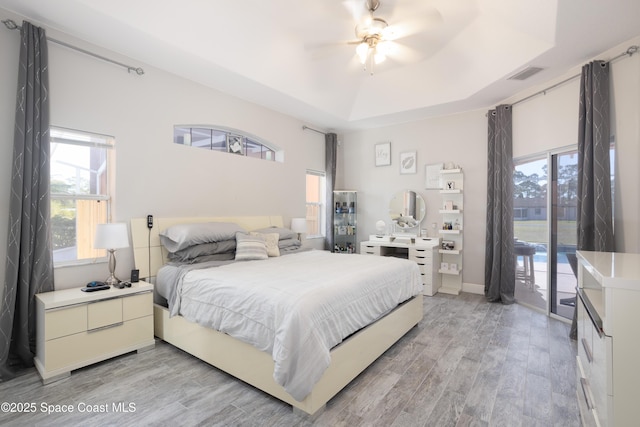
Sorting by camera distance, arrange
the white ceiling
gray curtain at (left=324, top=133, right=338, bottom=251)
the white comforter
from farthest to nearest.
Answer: gray curtain at (left=324, top=133, right=338, bottom=251) → the white ceiling → the white comforter

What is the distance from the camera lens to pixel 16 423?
1834mm

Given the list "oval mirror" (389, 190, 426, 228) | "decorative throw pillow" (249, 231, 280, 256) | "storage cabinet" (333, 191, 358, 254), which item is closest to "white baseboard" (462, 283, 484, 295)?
"oval mirror" (389, 190, 426, 228)

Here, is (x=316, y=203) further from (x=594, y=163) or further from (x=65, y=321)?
(x=65, y=321)

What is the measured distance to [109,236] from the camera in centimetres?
262

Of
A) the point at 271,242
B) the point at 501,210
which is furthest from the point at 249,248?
the point at 501,210

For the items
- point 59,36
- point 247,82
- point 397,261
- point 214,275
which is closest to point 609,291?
point 397,261

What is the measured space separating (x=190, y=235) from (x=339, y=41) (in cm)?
279

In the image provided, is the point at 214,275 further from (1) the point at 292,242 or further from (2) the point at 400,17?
(2) the point at 400,17

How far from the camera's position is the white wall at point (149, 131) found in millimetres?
2693

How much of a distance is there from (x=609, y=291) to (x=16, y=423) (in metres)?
3.20

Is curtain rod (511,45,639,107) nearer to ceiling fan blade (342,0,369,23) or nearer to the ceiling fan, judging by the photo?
the ceiling fan

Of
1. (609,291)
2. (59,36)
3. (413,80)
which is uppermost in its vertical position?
(413,80)

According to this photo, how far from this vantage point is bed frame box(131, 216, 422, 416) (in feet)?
6.57

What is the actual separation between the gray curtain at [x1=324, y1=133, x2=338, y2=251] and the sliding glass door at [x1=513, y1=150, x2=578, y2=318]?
9.64 feet
